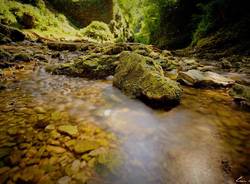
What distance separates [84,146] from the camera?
97.4 inches

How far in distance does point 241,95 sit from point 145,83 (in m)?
2.13

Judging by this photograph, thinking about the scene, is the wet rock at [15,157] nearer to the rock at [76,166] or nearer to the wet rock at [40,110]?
the rock at [76,166]

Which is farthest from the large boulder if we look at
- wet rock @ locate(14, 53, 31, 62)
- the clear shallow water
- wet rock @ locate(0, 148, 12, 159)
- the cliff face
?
the cliff face

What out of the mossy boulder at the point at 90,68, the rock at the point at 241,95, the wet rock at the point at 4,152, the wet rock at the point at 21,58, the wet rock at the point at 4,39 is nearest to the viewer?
the wet rock at the point at 4,152

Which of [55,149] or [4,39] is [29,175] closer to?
[55,149]

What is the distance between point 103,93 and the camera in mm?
4512

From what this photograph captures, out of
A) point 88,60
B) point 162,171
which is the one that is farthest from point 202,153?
point 88,60

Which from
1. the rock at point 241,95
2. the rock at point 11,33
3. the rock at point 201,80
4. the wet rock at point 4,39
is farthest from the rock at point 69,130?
the rock at point 11,33

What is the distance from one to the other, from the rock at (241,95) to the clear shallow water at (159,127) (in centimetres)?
16

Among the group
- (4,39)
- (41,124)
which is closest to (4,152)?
(41,124)

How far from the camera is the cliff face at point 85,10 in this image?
27.8 meters

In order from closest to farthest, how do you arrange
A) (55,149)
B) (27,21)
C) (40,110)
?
(55,149), (40,110), (27,21)

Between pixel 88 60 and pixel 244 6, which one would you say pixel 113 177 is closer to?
pixel 88 60
